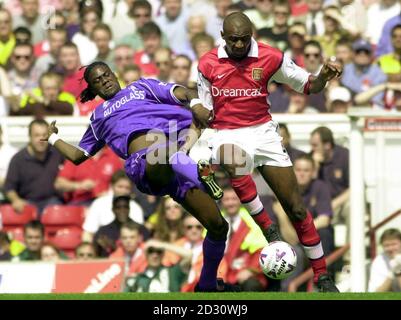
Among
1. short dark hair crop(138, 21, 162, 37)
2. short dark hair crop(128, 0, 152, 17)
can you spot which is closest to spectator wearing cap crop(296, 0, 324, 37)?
short dark hair crop(138, 21, 162, 37)

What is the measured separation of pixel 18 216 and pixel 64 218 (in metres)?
0.66

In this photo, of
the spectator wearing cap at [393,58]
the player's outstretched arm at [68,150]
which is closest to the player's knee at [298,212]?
the player's outstretched arm at [68,150]

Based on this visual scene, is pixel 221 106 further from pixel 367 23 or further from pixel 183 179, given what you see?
pixel 367 23

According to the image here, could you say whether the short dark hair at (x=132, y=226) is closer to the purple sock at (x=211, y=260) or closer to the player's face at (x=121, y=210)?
the player's face at (x=121, y=210)

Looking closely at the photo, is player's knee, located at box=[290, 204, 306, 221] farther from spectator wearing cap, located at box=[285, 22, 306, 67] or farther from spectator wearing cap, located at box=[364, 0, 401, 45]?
spectator wearing cap, located at box=[364, 0, 401, 45]

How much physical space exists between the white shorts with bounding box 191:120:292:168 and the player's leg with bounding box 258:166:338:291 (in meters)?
0.08

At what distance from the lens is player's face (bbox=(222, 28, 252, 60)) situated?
13398 mm

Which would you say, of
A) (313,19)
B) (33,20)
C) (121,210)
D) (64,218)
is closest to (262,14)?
(313,19)

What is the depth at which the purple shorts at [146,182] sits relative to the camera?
1342 cm

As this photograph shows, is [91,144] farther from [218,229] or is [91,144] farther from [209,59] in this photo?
[218,229]

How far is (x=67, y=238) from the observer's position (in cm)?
1838

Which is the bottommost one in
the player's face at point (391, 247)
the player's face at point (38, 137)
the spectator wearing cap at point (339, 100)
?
the player's face at point (391, 247)
